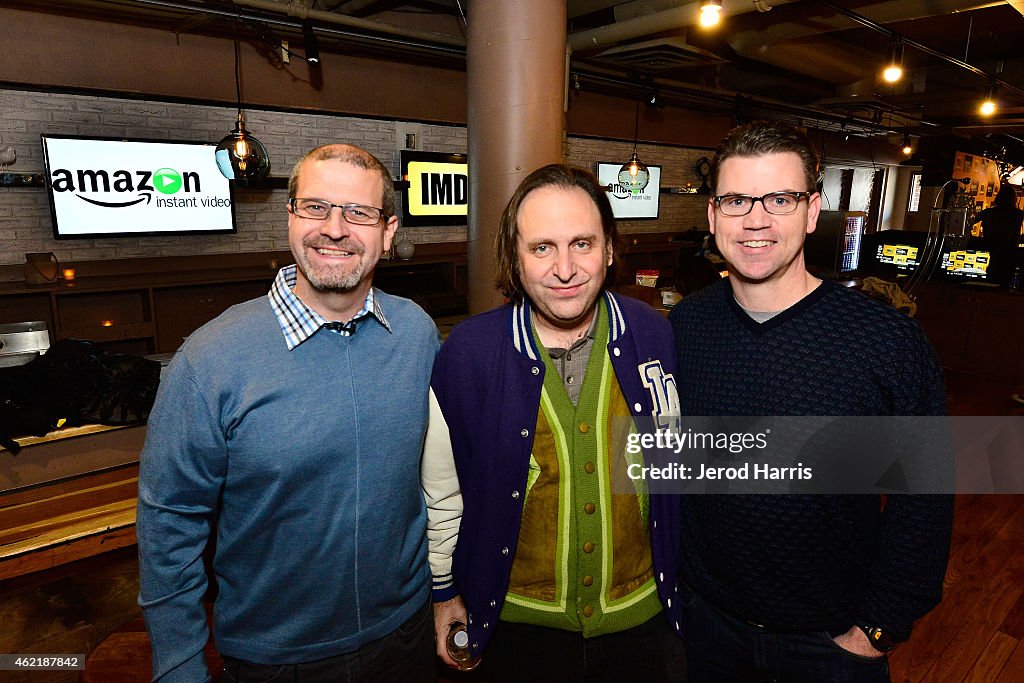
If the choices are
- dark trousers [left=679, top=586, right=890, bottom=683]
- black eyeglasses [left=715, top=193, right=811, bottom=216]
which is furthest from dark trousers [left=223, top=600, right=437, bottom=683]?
black eyeglasses [left=715, top=193, right=811, bottom=216]

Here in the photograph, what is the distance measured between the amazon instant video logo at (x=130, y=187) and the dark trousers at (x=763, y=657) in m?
5.56

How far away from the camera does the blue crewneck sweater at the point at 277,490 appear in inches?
53.4

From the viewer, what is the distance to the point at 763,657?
1518 mm

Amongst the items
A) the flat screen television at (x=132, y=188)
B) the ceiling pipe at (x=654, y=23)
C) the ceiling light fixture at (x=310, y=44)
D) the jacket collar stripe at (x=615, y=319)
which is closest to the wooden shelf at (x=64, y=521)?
the jacket collar stripe at (x=615, y=319)

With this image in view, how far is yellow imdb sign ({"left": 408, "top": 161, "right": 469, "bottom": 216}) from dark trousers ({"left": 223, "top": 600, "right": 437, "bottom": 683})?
231 inches

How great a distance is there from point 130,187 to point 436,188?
3.16m

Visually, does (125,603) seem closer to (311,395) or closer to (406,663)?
(406,663)

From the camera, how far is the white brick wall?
488 cm

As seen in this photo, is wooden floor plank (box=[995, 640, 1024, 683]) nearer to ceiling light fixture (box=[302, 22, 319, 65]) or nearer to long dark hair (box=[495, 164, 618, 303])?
long dark hair (box=[495, 164, 618, 303])

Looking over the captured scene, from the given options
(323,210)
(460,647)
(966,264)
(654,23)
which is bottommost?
(460,647)

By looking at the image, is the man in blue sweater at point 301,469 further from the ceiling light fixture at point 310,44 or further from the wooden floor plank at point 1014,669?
Result: the ceiling light fixture at point 310,44

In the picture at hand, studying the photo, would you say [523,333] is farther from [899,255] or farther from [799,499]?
[899,255]

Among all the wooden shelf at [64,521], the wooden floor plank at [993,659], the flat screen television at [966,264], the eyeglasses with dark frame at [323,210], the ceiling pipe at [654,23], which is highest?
the ceiling pipe at [654,23]

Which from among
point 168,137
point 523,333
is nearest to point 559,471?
point 523,333
